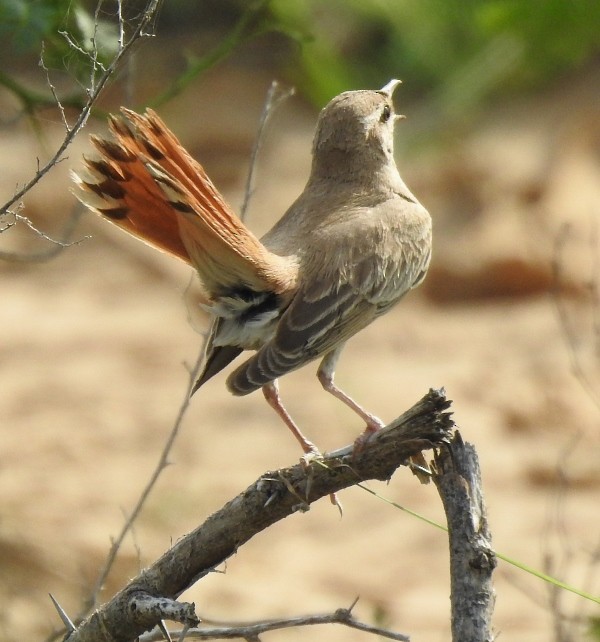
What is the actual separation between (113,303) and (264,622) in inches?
268

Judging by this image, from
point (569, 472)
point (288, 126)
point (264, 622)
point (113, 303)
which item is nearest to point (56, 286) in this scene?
point (113, 303)

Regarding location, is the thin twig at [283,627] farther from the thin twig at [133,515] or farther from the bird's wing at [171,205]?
the bird's wing at [171,205]

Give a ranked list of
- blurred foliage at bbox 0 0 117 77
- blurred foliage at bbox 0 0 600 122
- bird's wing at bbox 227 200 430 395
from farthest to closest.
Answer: blurred foliage at bbox 0 0 600 122 < blurred foliage at bbox 0 0 117 77 < bird's wing at bbox 227 200 430 395

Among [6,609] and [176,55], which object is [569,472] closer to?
[6,609]

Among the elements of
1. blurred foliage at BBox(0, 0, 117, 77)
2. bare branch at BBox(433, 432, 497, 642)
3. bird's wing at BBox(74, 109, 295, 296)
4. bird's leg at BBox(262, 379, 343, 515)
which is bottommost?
bare branch at BBox(433, 432, 497, 642)

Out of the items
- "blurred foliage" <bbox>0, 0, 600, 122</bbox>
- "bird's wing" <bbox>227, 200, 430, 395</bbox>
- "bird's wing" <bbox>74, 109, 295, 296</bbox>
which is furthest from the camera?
"blurred foliage" <bbox>0, 0, 600, 122</bbox>

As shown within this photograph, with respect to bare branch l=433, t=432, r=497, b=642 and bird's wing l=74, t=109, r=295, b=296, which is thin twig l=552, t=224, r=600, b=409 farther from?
bare branch l=433, t=432, r=497, b=642

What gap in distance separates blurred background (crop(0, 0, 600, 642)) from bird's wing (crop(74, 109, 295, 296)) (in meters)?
0.52

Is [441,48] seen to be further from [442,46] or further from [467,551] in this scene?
[467,551]

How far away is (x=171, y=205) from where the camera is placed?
3.47 m

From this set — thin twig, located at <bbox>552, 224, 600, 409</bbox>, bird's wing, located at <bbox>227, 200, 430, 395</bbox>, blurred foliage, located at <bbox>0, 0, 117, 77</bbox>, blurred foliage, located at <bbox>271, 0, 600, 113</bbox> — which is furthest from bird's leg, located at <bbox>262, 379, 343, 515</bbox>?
blurred foliage, located at <bbox>271, 0, 600, 113</bbox>

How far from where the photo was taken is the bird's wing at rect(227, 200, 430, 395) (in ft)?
11.8

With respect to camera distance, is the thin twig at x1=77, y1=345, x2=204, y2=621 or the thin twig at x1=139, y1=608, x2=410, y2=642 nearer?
the thin twig at x1=139, y1=608, x2=410, y2=642

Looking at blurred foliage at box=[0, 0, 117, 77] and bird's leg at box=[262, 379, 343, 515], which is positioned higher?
blurred foliage at box=[0, 0, 117, 77]
